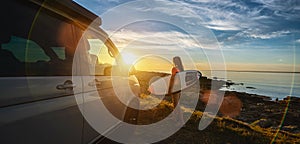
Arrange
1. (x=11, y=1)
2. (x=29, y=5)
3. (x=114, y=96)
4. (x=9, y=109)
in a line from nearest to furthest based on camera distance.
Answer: (x=9, y=109)
(x=11, y=1)
(x=29, y=5)
(x=114, y=96)

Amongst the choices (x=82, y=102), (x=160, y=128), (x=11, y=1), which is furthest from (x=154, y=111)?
(x=11, y=1)

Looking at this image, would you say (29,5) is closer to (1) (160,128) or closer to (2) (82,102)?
(2) (82,102)

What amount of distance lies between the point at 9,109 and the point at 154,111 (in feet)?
21.4

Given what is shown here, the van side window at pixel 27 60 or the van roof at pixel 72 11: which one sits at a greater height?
the van roof at pixel 72 11

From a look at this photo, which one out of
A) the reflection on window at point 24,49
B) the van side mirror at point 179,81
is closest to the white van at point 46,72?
the reflection on window at point 24,49

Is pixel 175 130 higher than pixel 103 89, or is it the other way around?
pixel 103 89

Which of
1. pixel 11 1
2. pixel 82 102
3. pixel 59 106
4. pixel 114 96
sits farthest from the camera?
pixel 114 96

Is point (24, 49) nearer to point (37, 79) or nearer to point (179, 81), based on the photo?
point (37, 79)

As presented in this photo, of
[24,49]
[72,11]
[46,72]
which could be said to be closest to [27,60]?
[24,49]

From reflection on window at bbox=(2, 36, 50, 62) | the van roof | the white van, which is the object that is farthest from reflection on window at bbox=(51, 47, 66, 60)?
the van roof

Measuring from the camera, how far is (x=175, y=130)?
18.4 feet

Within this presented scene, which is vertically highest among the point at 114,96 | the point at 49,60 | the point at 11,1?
the point at 11,1

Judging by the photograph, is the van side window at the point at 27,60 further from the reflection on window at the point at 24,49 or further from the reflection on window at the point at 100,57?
the reflection on window at the point at 100,57

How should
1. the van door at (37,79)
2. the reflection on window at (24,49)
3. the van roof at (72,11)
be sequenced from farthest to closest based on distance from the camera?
the van roof at (72,11)
the reflection on window at (24,49)
the van door at (37,79)
